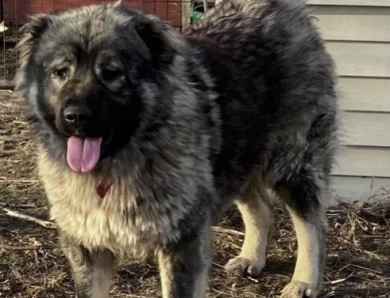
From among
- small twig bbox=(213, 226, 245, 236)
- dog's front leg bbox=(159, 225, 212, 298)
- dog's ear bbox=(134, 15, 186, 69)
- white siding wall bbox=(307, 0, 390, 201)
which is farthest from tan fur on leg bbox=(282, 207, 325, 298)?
dog's ear bbox=(134, 15, 186, 69)

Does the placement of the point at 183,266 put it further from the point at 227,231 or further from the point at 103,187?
the point at 227,231

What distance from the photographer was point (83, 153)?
3539 millimetres

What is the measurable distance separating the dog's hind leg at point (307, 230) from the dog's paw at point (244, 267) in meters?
0.25

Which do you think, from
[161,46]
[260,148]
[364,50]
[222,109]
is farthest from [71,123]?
[364,50]

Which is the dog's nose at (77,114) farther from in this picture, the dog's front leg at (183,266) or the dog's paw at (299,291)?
the dog's paw at (299,291)

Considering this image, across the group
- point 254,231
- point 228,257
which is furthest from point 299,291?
point 228,257

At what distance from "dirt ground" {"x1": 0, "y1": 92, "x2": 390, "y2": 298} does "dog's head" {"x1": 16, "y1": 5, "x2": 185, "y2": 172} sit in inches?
45.5

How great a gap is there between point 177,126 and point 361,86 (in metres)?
2.31

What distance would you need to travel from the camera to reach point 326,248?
504 centimetres

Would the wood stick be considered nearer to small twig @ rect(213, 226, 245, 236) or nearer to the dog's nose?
small twig @ rect(213, 226, 245, 236)

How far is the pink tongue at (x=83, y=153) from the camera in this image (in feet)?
11.5

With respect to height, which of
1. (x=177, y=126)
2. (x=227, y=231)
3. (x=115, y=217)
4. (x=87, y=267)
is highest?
(x=177, y=126)

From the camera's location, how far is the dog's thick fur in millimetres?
3570

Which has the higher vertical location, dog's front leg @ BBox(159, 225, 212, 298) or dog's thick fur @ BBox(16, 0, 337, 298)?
dog's thick fur @ BBox(16, 0, 337, 298)
